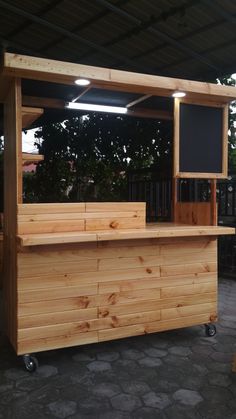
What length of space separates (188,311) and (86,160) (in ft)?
18.2

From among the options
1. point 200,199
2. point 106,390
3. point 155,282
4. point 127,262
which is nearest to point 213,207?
point 155,282

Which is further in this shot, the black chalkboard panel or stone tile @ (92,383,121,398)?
the black chalkboard panel

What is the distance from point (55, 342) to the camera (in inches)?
137

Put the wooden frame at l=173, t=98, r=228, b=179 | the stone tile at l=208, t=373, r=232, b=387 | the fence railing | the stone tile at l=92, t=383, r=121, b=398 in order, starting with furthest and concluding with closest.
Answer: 1. the fence railing
2. the wooden frame at l=173, t=98, r=228, b=179
3. the stone tile at l=208, t=373, r=232, b=387
4. the stone tile at l=92, t=383, r=121, b=398

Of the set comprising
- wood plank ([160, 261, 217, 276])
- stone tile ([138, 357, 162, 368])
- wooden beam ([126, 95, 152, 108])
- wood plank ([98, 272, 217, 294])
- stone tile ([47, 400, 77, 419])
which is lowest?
stone tile ([138, 357, 162, 368])

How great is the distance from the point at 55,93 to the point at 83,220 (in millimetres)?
1646

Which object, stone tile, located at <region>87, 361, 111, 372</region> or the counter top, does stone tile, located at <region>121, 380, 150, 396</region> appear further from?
the counter top

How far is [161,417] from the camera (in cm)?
266

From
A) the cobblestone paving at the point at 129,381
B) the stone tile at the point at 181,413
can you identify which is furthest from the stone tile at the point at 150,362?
the stone tile at the point at 181,413

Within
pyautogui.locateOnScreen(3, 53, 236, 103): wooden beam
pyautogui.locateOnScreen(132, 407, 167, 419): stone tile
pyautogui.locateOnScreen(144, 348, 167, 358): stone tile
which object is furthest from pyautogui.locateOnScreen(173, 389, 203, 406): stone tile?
pyautogui.locateOnScreen(3, 53, 236, 103): wooden beam

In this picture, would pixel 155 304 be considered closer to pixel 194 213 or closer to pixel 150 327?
pixel 150 327

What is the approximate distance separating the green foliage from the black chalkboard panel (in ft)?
10.9

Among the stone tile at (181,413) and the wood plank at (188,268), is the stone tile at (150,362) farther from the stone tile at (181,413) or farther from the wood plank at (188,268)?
the wood plank at (188,268)

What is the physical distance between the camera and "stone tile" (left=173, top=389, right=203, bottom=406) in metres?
2.85
